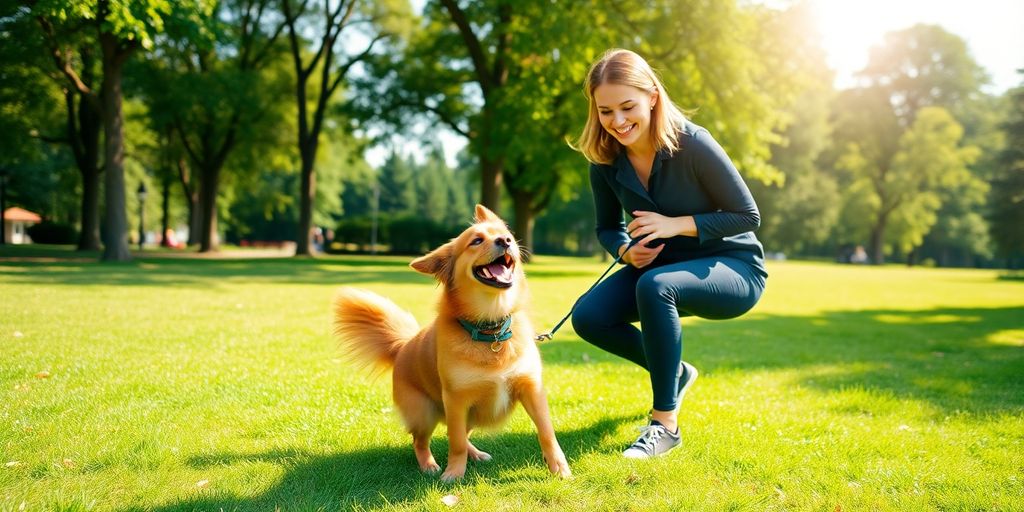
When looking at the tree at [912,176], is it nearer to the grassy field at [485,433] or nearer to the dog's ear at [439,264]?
the grassy field at [485,433]

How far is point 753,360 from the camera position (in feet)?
23.4

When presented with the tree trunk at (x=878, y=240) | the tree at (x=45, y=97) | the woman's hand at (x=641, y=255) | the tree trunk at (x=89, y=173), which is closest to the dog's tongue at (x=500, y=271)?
the woman's hand at (x=641, y=255)

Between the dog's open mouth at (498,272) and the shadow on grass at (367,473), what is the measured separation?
104 cm

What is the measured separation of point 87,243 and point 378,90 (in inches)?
590

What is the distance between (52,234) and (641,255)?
5823 centimetres

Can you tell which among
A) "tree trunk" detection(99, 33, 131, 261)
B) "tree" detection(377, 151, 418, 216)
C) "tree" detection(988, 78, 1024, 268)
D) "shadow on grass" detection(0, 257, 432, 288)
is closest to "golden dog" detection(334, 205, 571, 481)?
"shadow on grass" detection(0, 257, 432, 288)

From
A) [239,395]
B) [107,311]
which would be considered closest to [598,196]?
[239,395]

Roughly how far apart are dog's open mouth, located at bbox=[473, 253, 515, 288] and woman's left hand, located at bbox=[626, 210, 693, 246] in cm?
84

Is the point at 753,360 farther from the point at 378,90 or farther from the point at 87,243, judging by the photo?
the point at 87,243

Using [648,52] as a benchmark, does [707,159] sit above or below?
below

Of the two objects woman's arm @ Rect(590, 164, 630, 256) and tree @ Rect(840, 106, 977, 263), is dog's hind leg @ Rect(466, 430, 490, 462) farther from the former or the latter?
tree @ Rect(840, 106, 977, 263)

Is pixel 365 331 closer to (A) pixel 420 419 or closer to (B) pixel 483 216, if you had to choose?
(A) pixel 420 419

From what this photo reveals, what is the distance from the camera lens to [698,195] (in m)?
4.00

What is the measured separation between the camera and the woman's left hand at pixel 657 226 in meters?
3.81
